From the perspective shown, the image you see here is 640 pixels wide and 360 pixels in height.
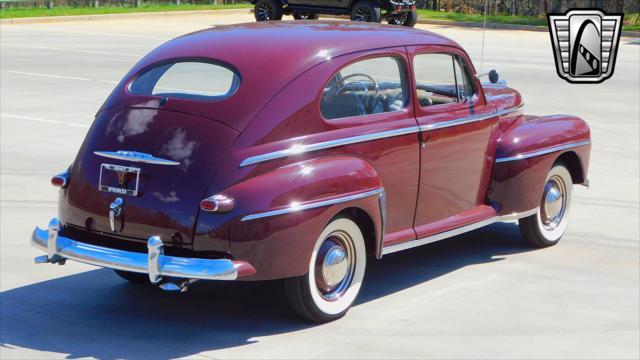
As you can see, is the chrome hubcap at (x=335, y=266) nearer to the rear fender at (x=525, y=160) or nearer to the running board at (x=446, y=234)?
the running board at (x=446, y=234)

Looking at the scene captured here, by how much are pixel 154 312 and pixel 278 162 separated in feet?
4.12

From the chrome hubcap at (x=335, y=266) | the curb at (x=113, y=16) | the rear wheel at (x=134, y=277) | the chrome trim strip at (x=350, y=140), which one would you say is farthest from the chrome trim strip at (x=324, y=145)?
the curb at (x=113, y=16)

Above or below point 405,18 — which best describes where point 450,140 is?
above

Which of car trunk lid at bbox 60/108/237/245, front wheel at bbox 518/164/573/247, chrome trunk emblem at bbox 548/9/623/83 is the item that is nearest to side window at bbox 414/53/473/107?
front wheel at bbox 518/164/573/247

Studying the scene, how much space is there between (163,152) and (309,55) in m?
1.09

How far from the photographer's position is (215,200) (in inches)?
253

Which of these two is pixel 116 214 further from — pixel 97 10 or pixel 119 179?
pixel 97 10

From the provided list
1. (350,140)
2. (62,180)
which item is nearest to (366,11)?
(350,140)

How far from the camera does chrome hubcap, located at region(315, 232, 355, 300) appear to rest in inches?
270

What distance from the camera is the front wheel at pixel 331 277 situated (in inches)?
265

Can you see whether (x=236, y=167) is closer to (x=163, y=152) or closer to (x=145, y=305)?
(x=163, y=152)

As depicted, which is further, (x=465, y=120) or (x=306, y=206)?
(x=465, y=120)

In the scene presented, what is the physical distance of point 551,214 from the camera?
353 inches

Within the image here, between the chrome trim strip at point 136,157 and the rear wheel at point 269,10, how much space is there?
77.2 ft
